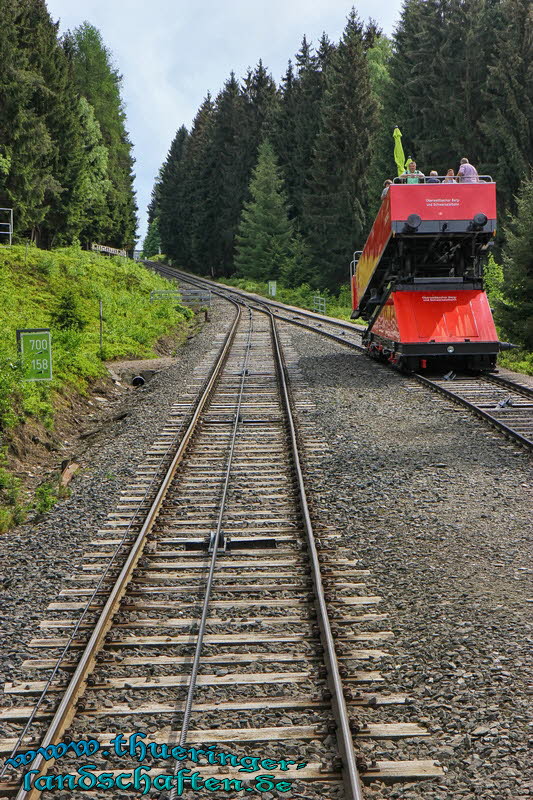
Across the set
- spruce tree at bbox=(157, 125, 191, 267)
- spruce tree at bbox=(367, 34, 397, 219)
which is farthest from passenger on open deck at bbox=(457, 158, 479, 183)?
spruce tree at bbox=(157, 125, 191, 267)

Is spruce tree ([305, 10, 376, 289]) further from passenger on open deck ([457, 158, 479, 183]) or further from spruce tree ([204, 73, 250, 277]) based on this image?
passenger on open deck ([457, 158, 479, 183])

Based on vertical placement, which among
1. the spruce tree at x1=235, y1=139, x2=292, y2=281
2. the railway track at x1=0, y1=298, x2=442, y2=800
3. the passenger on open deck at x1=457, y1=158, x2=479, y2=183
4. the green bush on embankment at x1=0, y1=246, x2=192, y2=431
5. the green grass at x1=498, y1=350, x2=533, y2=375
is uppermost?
the spruce tree at x1=235, y1=139, x2=292, y2=281

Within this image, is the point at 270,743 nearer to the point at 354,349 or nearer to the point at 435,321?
the point at 435,321

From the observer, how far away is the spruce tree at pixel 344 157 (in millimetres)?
54250

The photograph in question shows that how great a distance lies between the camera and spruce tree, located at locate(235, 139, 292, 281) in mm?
65250

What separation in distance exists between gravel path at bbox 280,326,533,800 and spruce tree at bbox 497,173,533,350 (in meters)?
9.89

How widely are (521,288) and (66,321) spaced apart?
13.3 metres

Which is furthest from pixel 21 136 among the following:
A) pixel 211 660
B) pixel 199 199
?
pixel 199 199

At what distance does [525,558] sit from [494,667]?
220cm

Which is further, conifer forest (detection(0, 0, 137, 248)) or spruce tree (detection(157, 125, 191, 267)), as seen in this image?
Result: spruce tree (detection(157, 125, 191, 267))

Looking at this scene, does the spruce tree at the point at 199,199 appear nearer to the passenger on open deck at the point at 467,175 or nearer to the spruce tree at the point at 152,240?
the spruce tree at the point at 152,240

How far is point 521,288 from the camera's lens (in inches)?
922

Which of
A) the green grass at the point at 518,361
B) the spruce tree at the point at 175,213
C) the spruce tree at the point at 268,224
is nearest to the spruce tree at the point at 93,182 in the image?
the spruce tree at the point at 268,224

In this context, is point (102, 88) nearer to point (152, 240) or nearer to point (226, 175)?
point (226, 175)
